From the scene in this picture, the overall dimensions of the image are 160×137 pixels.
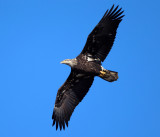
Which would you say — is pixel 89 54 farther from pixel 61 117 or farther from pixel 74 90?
pixel 61 117

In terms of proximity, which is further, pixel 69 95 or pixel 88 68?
pixel 69 95

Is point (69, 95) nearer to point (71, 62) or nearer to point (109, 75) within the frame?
point (71, 62)

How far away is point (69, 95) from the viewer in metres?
16.3

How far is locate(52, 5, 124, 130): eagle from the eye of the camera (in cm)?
1489

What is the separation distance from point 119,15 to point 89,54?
2.14 meters

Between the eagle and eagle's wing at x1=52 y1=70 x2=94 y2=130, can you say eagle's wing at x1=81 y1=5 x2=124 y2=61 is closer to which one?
the eagle

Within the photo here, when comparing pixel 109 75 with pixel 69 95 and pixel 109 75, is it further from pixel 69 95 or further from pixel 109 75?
pixel 69 95

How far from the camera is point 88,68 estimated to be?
15156 mm

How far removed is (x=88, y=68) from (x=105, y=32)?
1.73 m

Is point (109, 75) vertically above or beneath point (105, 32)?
beneath

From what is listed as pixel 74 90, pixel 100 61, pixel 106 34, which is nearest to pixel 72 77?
pixel 74 90

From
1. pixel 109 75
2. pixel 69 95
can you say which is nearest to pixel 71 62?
pixel 109 75

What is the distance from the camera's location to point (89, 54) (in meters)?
15.3

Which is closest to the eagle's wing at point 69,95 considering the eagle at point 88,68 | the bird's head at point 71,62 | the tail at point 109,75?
the eagle at point 88,68
